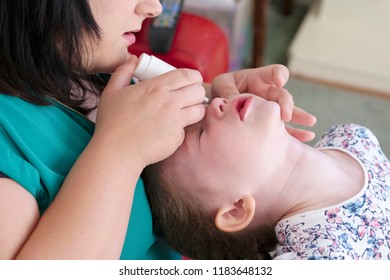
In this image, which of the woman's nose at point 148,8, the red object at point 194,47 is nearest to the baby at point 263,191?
the woman's nose at point 148,8

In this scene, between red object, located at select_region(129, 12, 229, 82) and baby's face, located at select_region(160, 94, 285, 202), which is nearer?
baby's face, located at select_region(160, 94, 285, 202)

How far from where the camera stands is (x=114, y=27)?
86 centimetres

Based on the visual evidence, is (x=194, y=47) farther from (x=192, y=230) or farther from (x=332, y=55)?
(x=332, y=55)

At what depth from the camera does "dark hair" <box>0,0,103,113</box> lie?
0.77 metres

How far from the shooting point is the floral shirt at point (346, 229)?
88 cm

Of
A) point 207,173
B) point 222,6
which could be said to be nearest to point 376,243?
point 207,173

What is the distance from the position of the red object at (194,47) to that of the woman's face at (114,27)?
44cm

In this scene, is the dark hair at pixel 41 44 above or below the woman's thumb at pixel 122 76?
above

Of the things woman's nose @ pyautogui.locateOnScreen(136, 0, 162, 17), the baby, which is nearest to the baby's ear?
the baby

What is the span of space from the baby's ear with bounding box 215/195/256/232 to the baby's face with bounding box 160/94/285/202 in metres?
0.03

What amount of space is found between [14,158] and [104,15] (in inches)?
11.3

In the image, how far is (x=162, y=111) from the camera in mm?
815

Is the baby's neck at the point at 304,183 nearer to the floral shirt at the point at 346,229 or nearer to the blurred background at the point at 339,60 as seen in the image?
the floral shirt at the point at 346,229

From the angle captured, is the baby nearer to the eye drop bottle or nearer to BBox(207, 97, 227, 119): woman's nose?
BBox(207, 97, 227, 119): woman's nose
